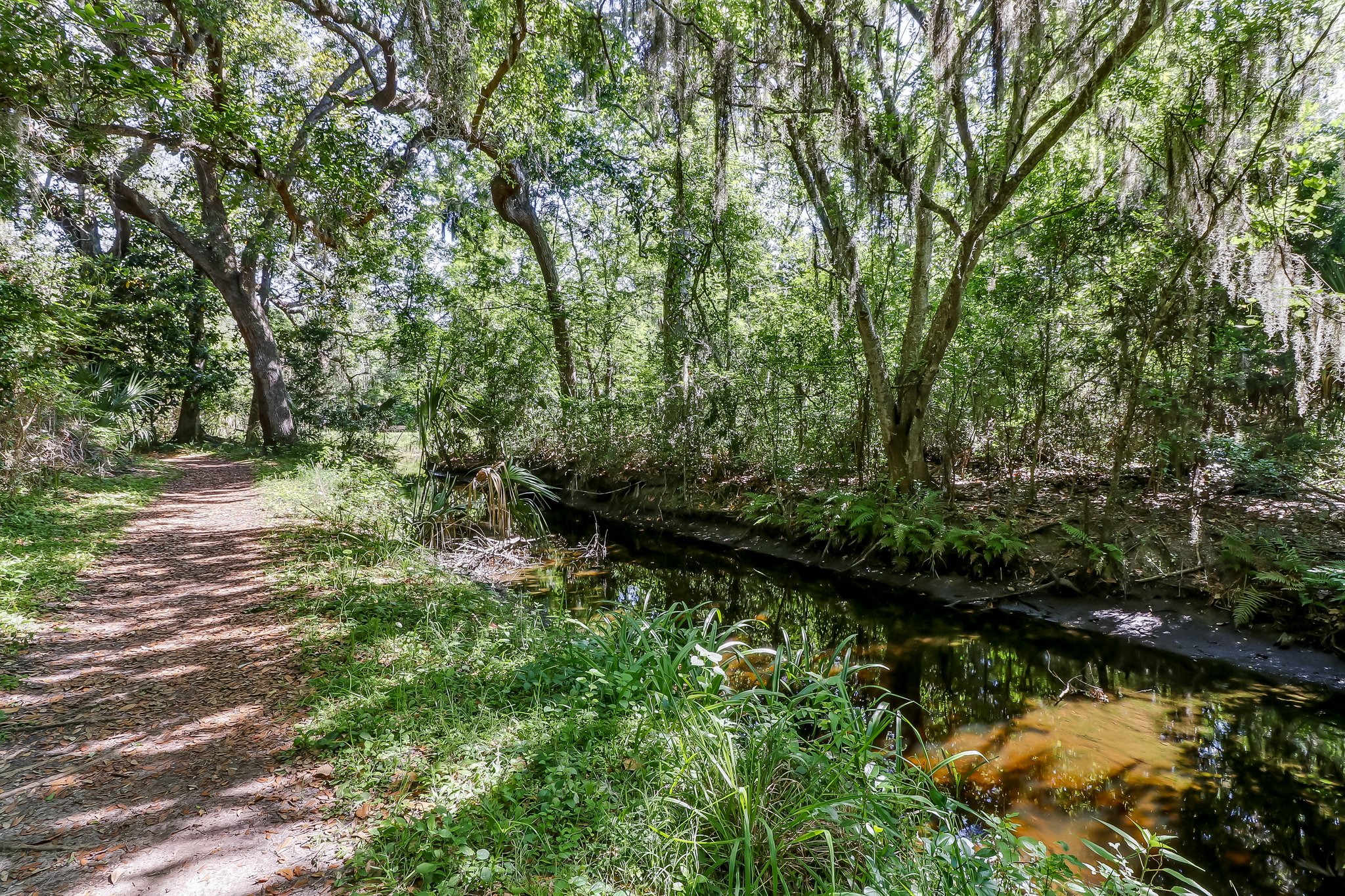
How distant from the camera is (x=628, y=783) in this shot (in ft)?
Result: 7.63

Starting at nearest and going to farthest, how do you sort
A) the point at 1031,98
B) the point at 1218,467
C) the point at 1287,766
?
the point at 1287,766
the point at 1031,98
the point at 1218,467

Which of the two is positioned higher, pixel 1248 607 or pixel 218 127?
pixel 218 127

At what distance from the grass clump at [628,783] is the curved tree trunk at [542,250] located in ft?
27.8

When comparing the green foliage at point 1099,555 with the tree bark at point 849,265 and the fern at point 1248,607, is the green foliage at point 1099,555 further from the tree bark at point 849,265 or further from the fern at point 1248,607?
the tree bark at point 849,265

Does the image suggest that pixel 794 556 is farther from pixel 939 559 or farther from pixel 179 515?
pixel 179 515

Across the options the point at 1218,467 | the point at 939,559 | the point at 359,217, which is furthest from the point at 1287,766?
the point at 359,217

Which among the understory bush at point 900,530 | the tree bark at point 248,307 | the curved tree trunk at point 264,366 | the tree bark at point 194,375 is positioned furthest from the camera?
the tree bark at point 194,375

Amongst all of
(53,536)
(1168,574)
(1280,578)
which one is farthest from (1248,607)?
(53,536)

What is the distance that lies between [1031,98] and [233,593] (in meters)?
8.78

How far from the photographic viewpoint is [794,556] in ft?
27.6

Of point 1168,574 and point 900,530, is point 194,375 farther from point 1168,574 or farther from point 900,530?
point 1168,574

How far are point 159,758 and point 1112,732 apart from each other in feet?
19.3

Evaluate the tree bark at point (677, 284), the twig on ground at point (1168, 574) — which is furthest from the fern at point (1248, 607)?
the tree bark at point (677, 284)

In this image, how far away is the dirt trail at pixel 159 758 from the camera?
1.88m
